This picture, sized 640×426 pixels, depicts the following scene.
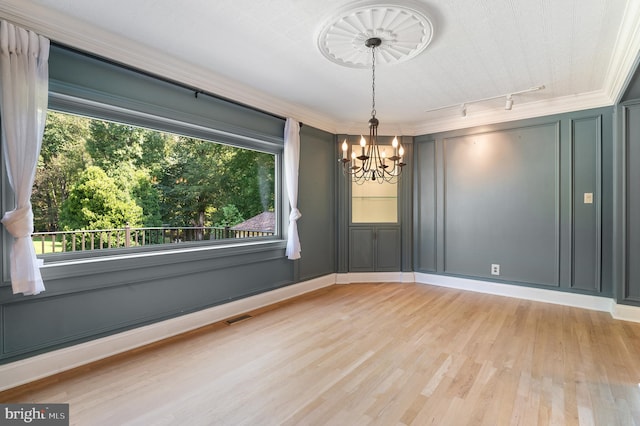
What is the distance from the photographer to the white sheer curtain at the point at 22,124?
6.65 ft

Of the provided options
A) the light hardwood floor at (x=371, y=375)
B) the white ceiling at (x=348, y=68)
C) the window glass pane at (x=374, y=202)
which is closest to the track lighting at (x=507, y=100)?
the white ceiling at (x=348, y=68)

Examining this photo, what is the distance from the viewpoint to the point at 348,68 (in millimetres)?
3080

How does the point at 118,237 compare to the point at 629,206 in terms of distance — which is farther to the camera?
the point at 629,206

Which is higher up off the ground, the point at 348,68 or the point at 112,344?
the point at 348,68

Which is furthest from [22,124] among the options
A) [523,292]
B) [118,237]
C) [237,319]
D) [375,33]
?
[523,292]

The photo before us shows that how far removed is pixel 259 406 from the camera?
6.31 feet

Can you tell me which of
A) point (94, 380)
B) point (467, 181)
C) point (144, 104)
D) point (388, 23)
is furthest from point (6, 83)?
point (467, 181)

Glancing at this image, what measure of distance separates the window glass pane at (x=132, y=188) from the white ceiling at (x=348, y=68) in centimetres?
66

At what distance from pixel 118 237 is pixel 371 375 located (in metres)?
2.52

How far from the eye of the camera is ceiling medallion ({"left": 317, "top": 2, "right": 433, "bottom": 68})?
7.16 ft

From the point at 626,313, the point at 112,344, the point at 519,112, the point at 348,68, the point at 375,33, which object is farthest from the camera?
the point at 519,112

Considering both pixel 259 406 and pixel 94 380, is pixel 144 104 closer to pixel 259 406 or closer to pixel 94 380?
pixel 94 380

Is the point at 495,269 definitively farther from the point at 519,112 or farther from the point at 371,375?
the point at 371,375

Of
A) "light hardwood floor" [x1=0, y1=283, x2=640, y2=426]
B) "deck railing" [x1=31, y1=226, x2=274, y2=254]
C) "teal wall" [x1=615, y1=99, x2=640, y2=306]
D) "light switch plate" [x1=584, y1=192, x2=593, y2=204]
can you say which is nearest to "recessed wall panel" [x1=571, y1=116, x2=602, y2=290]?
"light switch plate" [x1=584, y1=192, x2=593, y2=204]
